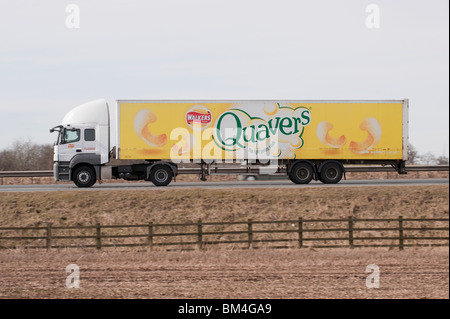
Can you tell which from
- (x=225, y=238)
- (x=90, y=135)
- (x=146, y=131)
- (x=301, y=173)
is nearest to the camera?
(x=225, y=238)

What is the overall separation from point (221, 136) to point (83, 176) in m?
6.26

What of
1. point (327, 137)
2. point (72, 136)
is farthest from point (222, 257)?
point (72, 136)

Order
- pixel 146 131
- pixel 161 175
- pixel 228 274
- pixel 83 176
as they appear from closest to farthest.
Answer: pixel 228 274, pixel 146 131, pixel 83 176, pixel 161 175

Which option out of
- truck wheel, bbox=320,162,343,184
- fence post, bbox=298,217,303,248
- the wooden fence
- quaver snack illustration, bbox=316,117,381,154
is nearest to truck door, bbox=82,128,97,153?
the wooden fence

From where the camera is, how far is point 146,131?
88.6 feet

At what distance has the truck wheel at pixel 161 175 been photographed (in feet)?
90.9

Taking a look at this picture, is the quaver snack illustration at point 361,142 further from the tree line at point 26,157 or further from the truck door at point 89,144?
the tree line at point 26,157

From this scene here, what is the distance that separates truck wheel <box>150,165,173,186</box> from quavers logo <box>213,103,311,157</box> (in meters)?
2.63

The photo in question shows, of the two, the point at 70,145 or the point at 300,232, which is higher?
the point at 70,145

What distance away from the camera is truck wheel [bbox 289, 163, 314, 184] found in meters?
27.9

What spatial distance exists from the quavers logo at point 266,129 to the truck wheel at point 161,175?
104 inches

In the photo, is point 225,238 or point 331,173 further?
point 331,173

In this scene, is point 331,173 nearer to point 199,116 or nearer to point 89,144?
point 199,116
